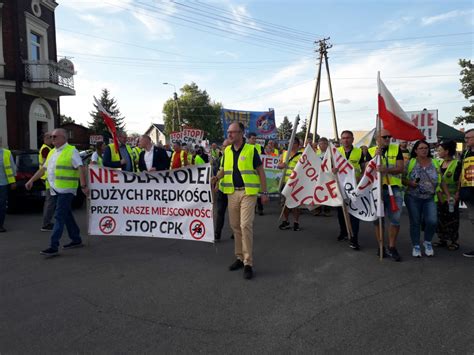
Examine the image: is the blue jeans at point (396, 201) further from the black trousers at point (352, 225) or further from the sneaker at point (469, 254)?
the sneaker at point (469, 254)

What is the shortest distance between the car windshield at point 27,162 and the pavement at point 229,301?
3927 millimetres

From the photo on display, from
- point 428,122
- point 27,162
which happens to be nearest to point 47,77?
point 27,162

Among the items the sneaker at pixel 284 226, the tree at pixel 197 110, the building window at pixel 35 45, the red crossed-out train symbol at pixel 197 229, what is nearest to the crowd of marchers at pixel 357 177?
the red crossed-out train symbol at pixel 197 229

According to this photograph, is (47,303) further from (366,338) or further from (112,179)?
(366,338)

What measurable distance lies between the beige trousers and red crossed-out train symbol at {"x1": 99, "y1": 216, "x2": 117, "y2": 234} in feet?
7.04

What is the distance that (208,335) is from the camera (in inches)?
125

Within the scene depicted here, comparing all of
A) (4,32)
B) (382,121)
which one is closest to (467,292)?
(382,121)

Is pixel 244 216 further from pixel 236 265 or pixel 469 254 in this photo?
pixel 469 254

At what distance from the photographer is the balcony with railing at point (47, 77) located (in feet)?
65.5

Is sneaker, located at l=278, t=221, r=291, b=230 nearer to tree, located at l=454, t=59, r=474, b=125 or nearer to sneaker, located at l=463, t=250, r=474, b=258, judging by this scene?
sneaker, located at l=463, t=250, r=474, b=258

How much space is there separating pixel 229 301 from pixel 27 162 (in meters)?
8.01

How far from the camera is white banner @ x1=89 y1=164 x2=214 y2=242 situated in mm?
5316

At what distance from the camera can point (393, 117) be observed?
17.8ft

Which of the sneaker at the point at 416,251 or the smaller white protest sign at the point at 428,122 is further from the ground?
the smaller white protest sign at the point at 428,122
